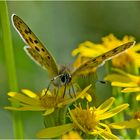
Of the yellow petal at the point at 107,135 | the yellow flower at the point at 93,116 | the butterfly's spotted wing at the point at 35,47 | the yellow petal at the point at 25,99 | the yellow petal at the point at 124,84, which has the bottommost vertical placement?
the yellow petal at the point at 107,135

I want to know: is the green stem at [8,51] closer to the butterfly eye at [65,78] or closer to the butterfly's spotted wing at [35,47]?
the butterfly's spotted wing at [35,47]

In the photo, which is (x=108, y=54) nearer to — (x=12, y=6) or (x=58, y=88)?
(x=58, y=88)

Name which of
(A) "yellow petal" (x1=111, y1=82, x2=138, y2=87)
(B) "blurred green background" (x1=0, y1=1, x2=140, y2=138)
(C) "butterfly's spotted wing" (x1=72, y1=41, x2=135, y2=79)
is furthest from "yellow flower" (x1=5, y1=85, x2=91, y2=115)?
(B) "blurred green background" (x1=0, y1=1, x2=140, y2=138)

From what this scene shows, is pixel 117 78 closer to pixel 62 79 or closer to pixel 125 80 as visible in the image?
pixel 125 80

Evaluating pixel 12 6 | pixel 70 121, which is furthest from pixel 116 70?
pixel 12 6

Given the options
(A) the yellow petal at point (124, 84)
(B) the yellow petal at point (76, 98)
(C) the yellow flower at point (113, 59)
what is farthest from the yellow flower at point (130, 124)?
(C) the yellow flower at point (113, 59)

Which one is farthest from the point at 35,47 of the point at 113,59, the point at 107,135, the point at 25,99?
the point at 113,59
